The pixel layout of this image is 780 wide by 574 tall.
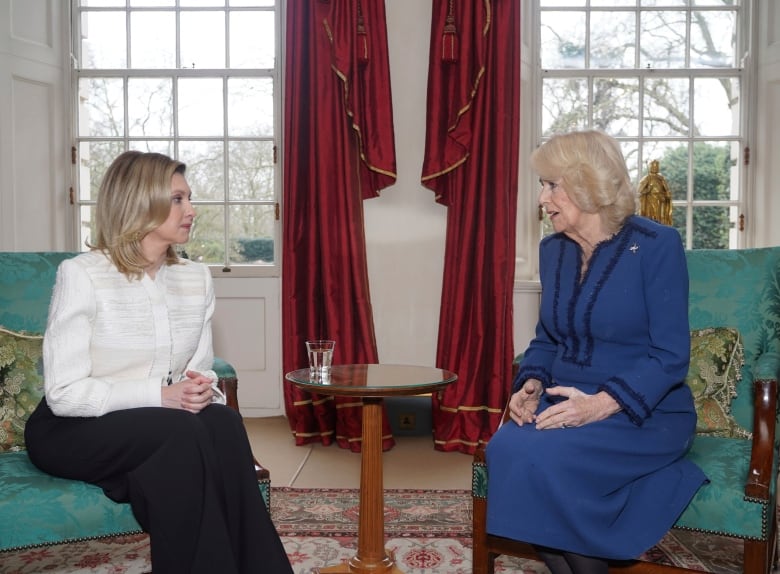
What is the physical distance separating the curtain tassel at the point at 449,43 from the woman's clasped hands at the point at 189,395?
256 cm

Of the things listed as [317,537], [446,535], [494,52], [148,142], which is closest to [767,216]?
[494,52]

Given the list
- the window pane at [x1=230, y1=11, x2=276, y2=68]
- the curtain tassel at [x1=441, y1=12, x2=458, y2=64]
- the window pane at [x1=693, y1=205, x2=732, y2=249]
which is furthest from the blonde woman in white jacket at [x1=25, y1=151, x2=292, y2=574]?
the window pane at [x1=693, y1=205, x2=732, y2=249]

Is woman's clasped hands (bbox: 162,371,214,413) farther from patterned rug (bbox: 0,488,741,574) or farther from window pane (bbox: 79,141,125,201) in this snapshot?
window pane (bbox: 79,141,125,201)

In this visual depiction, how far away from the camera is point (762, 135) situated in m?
4.45

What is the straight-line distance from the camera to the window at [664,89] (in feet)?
14.9

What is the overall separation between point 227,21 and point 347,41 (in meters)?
0.96

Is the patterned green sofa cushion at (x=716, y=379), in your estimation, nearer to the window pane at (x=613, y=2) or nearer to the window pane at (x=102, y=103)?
the window pane at (x=613, y=2)

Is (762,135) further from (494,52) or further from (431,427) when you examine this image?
(431,427)

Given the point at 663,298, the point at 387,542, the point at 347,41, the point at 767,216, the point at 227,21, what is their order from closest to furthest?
the point at 663,298
the point at 387,542
the point at 347,41
the point at 767,216
the point at 227,21

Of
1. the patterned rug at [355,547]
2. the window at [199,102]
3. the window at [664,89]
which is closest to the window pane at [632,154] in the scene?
the window at [664,89]

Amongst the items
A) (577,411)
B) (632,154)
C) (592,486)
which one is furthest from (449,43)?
(592,486)

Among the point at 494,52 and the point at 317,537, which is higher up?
the point at 494,52

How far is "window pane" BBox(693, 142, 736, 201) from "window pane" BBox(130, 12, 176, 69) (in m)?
3.04

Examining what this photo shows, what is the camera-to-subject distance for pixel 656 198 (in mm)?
3717
